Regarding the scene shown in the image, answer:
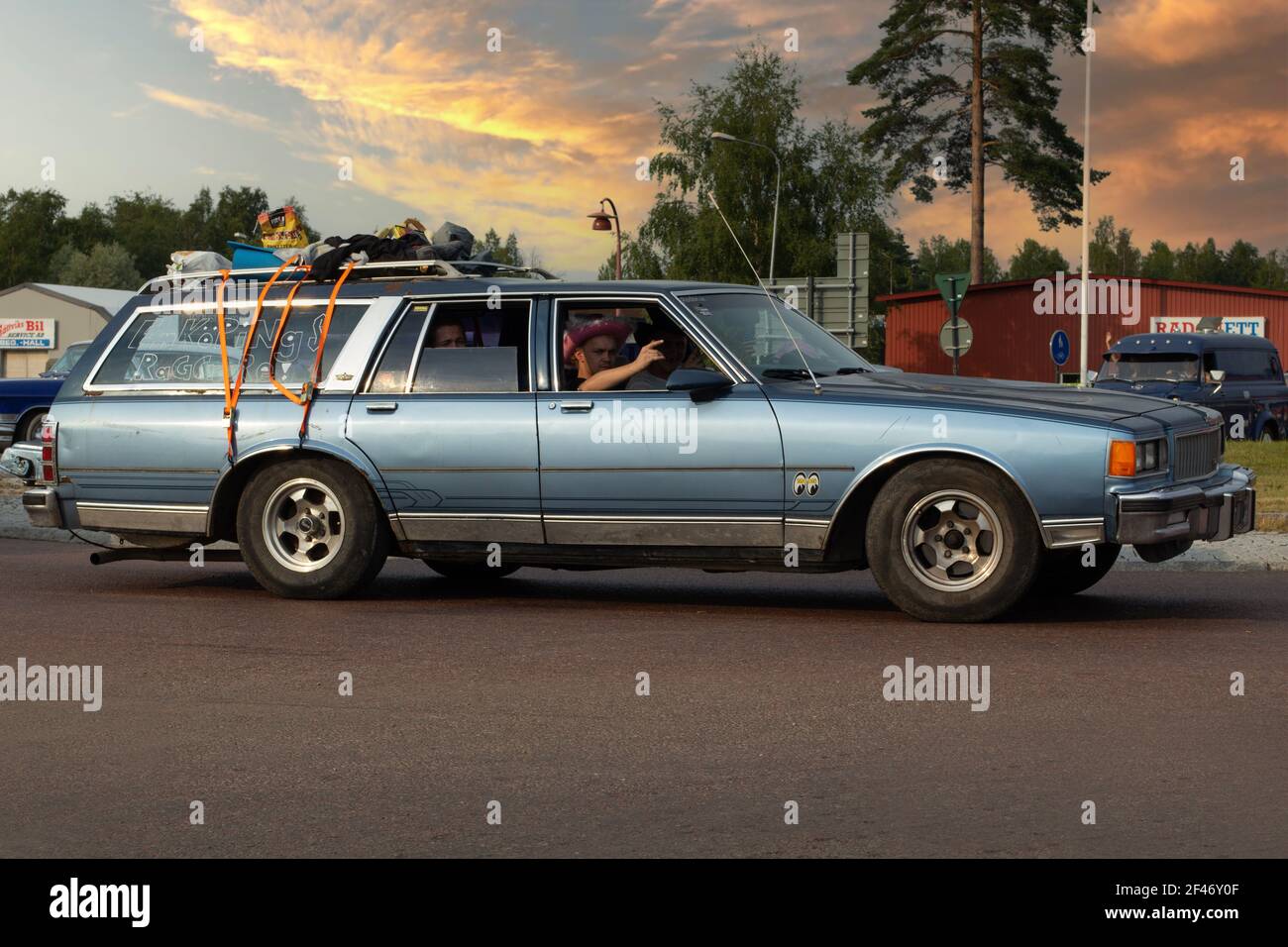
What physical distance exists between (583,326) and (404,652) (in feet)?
7.27

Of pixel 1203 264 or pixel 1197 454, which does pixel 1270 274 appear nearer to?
pixel 1203 264

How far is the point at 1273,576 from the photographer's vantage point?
1112cm

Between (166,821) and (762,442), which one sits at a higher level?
(762,442)

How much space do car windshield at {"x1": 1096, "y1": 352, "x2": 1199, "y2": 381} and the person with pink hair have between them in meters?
21.9

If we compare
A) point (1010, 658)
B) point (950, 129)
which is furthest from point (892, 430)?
point (950, 129)

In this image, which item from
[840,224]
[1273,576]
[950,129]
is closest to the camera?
[1273,576]

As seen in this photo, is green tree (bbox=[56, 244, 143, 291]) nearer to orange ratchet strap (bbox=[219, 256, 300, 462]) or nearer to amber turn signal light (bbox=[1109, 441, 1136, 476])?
orange ratchet strap (bbox=[219, 256, 300, 462])

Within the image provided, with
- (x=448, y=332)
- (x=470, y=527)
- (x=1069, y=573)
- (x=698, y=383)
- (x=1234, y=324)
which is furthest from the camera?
(x=1234, y=324)

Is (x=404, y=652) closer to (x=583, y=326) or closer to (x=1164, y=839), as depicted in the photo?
(x=583, y=326)

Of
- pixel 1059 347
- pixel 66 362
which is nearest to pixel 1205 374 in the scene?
pixel 1059 347

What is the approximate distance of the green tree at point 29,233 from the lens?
13400 cm

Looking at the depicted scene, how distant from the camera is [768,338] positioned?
923 centimetres

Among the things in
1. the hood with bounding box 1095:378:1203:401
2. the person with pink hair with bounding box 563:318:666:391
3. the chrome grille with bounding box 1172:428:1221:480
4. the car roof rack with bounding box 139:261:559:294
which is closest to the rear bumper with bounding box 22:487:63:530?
the car roof rack with bounding box 139:261:559:294

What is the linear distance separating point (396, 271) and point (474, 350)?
0.90m
